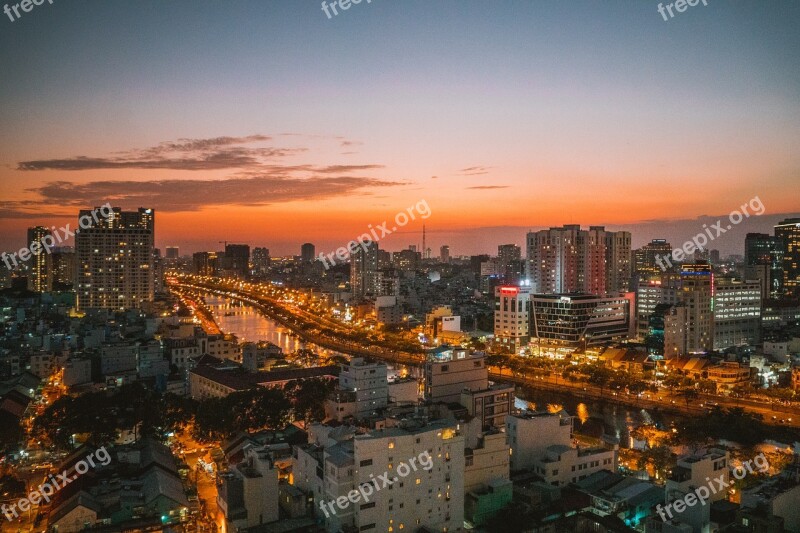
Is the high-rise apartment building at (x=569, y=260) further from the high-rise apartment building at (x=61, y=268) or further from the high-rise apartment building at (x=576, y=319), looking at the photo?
the high-rise apartment building at (x=61, y=268)

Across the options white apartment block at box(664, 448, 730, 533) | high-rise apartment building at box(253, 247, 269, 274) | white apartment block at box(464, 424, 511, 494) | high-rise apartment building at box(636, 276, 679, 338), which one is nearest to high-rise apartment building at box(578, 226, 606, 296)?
high-rise apartment building at box(636, 276, 679, 338)

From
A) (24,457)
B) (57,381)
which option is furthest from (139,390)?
(57,381)

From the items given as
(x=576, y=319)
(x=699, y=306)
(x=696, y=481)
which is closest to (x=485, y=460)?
(x=696, y=481)

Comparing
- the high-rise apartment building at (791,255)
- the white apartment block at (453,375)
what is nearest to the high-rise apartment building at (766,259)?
the high-rise apartment building at (791,255)

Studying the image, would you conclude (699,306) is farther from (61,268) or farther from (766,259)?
(61,268)

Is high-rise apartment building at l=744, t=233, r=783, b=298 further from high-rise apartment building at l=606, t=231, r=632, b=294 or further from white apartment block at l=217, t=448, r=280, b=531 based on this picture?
white apartment block at l=217, t=448, r=280, b=531
